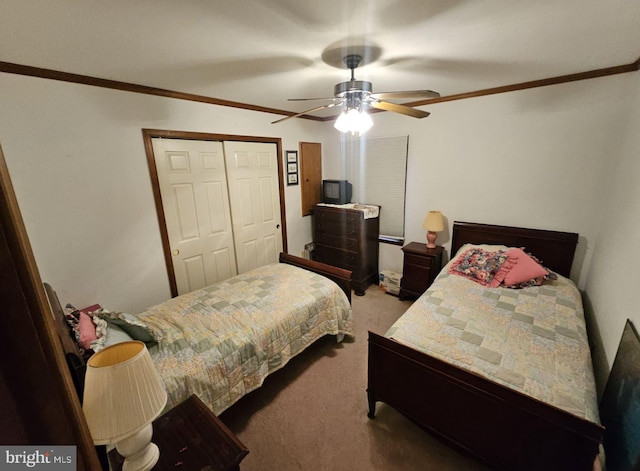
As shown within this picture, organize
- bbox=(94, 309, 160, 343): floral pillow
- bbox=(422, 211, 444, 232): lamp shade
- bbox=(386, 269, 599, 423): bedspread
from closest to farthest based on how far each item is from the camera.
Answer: bbox=(386, 269, 599, 423): bedspread
bbox=(94, 309, 160, 343): floral pillow
bbox=(422, 211, 444, 232): lamp shade

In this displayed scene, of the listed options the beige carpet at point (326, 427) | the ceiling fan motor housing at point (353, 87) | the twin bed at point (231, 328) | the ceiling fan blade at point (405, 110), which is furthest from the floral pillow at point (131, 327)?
the ceiling fan blade at point (405, 110)

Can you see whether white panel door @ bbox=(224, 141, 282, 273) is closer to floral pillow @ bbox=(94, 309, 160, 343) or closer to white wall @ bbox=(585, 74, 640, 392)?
floral pillow @ bbox=(94, 309, 160, 343)

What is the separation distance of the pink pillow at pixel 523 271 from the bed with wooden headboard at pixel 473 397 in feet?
0.53

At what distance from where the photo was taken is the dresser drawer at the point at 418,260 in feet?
10.1

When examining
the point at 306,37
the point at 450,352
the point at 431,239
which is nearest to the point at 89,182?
the point at 306,37

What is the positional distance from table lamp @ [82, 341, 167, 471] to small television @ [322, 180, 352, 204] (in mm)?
3143

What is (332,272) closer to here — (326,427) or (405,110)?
(326,427)

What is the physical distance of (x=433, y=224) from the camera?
3080mm

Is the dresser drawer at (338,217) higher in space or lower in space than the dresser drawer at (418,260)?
higher

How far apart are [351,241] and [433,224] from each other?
40.5 inches

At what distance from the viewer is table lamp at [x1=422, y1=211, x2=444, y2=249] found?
306cm

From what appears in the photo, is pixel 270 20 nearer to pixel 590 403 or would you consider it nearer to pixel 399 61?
pixel 399 61

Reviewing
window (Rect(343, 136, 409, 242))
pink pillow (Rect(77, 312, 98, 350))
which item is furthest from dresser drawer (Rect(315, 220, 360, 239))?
pink pillow (Rect(77, 312, 98, 350))

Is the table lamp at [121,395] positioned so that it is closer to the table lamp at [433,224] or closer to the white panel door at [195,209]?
the white panel door at [195,209]
